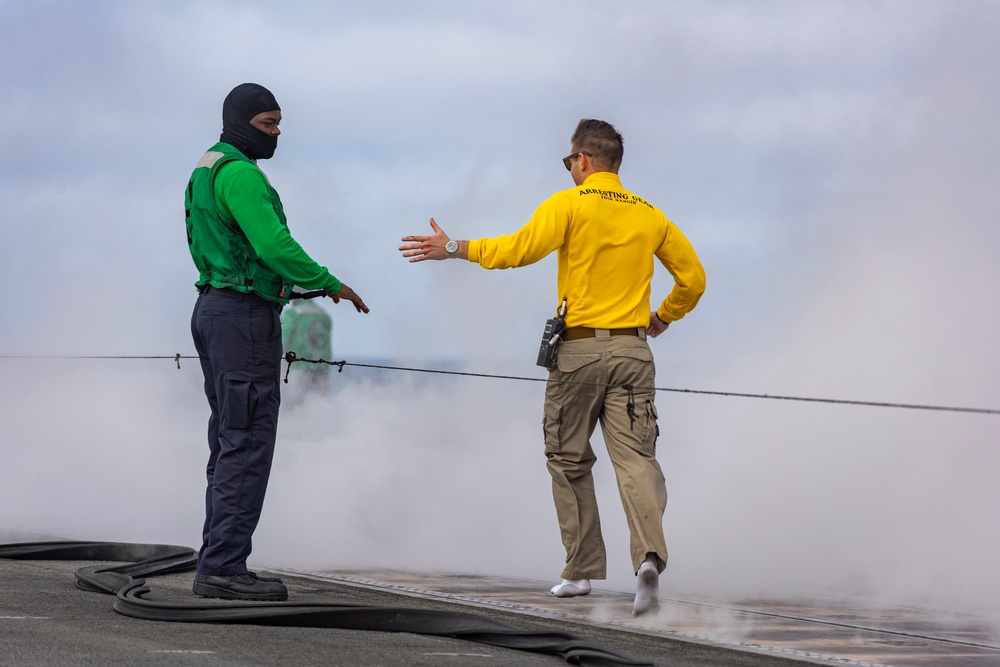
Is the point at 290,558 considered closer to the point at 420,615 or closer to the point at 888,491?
the point at 420,615

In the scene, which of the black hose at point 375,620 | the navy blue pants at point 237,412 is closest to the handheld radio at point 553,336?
the navy blue pants at point 237,412

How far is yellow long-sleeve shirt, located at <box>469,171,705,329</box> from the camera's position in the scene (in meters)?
5.04

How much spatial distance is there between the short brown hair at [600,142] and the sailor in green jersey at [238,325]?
43.1 inches

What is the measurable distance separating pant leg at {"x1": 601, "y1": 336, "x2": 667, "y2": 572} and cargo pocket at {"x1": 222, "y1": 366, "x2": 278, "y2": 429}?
4.22 feet

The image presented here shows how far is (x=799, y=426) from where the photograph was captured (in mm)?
10109

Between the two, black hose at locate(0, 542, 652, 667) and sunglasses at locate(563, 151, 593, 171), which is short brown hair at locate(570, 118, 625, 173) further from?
black hose at locate(0, 542, 652, 667)

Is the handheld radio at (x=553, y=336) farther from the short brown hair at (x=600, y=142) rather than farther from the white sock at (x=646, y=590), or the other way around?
the white sock at (x=646, y=590)

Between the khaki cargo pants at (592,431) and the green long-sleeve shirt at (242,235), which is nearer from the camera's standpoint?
the green long-sleeve shirt at (242,235)

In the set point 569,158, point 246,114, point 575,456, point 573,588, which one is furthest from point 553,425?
point 246,114

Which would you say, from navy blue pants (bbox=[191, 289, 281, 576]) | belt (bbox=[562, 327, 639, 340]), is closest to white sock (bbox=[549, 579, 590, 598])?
belt (bbox=[562, 327, 639, 340])

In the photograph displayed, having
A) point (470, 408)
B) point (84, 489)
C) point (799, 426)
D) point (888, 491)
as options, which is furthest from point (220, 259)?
point (470, 408)

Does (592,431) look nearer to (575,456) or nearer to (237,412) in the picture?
(575,456)

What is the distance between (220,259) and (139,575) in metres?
1.47

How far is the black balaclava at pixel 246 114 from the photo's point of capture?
16.8 feet
